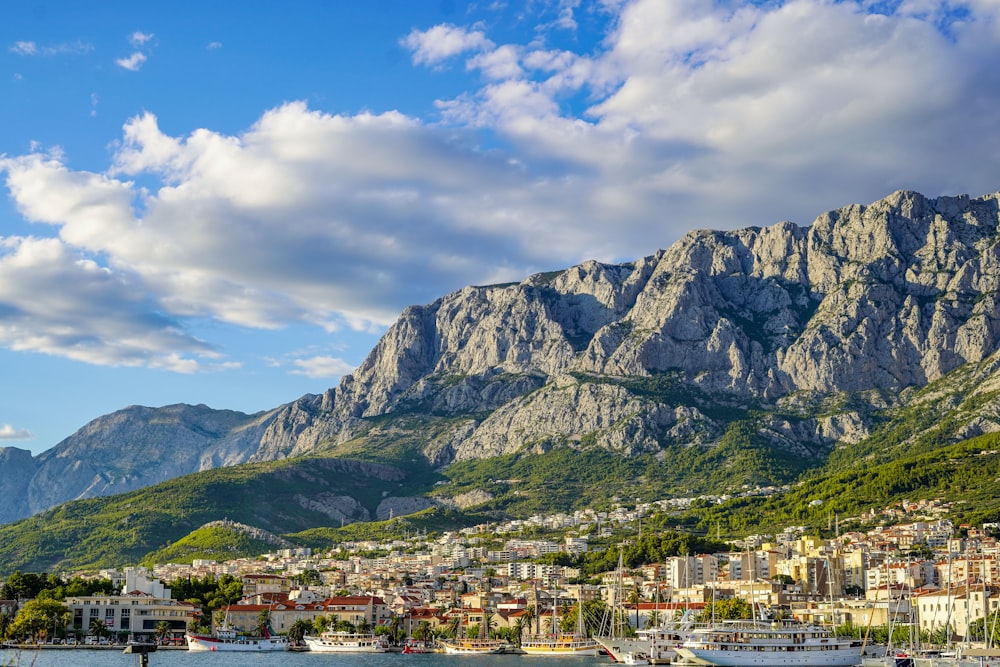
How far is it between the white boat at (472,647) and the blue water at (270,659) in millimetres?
4182

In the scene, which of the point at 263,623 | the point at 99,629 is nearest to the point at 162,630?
the point at 99,629

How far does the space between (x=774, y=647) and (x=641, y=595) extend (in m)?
65.9

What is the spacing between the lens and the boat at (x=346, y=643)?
13175 cm

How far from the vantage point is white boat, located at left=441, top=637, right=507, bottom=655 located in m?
129

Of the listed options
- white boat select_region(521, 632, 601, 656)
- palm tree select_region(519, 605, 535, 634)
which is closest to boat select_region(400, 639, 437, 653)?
white boat select_region(521, 632, 601, 656)

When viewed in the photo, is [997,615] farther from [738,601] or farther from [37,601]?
[37,601]

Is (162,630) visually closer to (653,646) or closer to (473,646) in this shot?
(473,646)

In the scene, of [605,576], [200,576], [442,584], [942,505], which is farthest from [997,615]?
[200,576]

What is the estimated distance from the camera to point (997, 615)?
108m

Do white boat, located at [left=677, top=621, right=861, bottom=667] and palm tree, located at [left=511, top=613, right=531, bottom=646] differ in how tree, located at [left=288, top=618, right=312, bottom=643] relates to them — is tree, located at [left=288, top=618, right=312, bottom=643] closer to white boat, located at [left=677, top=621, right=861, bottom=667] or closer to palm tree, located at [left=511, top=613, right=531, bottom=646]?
palm tree, located at [left=511, top=613, right=531, bottom=646]

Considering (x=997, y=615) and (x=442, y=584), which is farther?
(x=442, y=584)

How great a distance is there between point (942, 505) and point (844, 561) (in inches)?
1588

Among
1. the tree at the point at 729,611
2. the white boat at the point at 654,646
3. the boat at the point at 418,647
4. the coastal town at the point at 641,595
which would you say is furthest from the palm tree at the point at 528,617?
the white boat at the point at 654,646

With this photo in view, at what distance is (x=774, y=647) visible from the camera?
96125 mm
